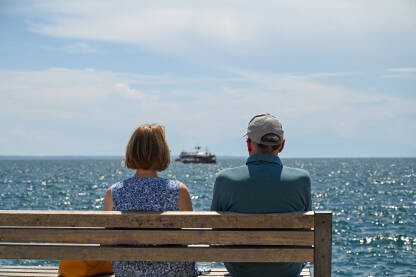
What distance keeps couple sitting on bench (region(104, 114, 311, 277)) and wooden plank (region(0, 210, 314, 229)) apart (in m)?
0.20

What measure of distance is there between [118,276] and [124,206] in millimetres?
428

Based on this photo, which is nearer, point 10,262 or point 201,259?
point 201,259

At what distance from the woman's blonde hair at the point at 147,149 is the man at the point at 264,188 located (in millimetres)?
393

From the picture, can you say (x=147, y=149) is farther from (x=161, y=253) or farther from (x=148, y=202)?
(x=161, y=253)

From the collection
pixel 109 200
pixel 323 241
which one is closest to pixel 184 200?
pixel 109 200

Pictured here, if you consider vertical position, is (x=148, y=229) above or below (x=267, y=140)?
below

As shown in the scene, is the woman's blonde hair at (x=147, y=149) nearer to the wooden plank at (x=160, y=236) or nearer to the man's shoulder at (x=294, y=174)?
the wooden plank at (x=160, y=236)

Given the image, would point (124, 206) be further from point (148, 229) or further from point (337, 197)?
point (337, 197)

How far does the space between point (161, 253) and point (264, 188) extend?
0.69m

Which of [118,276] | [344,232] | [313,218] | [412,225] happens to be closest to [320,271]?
[313,218]

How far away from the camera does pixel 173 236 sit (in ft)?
10.2

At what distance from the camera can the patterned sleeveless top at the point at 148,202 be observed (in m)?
3.36

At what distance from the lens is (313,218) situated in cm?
305

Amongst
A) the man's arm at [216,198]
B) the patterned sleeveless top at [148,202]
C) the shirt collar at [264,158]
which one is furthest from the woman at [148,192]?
the shirt collar at [264,158]
